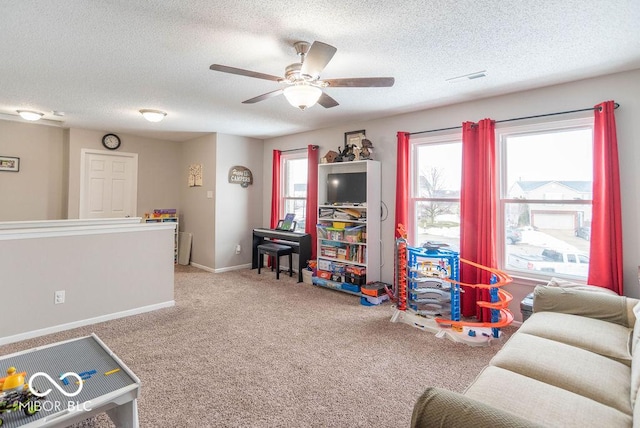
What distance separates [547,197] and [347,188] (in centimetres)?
240

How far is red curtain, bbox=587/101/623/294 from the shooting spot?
9.27 feet

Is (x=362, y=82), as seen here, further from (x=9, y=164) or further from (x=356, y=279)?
(x=9, y=164)

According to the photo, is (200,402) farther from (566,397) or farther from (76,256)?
(76,256)

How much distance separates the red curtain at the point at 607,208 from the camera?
2824 millimetres

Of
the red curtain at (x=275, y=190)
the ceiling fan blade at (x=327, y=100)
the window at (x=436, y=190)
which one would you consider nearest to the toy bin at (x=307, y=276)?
the red curtain at (x=275, y=190)

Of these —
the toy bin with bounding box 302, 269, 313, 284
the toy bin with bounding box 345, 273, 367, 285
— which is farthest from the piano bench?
the toy bin with bounding box 345, 273, 367, 285

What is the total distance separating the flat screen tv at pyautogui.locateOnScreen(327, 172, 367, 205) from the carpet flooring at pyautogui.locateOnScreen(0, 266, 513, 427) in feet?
4.91

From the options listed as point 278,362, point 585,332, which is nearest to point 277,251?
point 278,362

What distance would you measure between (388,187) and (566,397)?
3395 millimetres

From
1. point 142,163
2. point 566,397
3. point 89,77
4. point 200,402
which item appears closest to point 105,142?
point 142,163

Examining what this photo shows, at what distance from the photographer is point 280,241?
5.86 meters

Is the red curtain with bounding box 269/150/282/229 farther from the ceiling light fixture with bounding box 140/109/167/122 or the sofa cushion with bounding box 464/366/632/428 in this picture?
the sofa cushion with bounding box 464/366/632/428

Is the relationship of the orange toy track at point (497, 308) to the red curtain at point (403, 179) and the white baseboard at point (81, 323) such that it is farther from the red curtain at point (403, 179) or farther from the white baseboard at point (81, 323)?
the white baseboard at point (81, 323)

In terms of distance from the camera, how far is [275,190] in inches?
238
